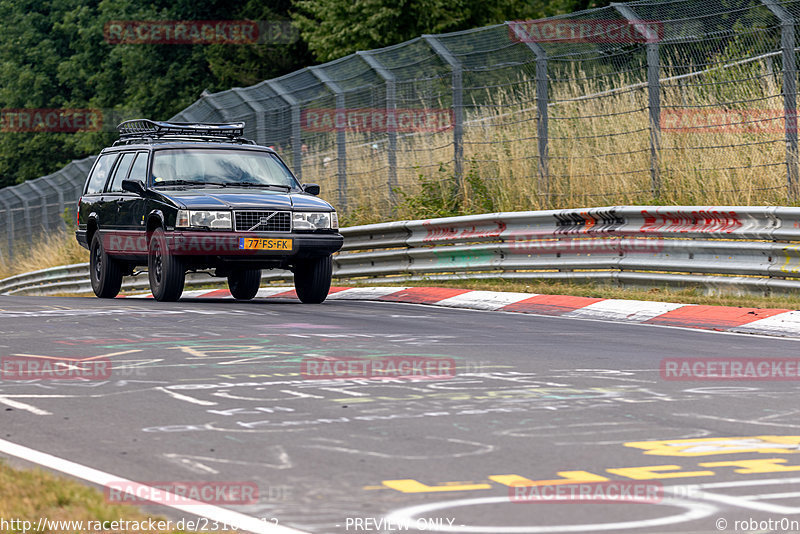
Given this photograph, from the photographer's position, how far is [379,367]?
8539mm

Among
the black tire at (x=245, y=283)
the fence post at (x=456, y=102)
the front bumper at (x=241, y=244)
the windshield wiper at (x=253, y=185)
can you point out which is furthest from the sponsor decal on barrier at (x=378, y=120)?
the front bumper at (x=241, y=244)

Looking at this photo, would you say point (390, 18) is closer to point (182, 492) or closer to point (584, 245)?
point (584, 245)

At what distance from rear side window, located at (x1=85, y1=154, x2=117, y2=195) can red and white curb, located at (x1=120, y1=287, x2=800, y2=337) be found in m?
3.38

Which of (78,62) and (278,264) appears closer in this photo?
(278,264)

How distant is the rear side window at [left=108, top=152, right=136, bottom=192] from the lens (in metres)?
15.9

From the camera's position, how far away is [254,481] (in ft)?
17.0

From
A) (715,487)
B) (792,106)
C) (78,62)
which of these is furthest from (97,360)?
(78,62)

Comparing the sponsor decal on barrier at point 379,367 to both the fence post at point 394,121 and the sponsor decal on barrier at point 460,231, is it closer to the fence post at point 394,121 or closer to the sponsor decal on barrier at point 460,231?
the sponsor decal on barrier at point 460,231

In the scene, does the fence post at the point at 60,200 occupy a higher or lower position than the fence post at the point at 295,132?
lower

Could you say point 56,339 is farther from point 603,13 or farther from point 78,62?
point 78,62

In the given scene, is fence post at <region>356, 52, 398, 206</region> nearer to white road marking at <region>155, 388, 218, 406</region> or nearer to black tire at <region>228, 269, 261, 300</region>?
black tire at <region>228, 269, 261, 300</region>

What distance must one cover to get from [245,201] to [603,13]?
18.0ft

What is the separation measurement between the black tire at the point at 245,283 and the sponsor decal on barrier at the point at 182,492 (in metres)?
12.5

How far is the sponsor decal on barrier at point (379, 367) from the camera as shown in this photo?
8180mm
